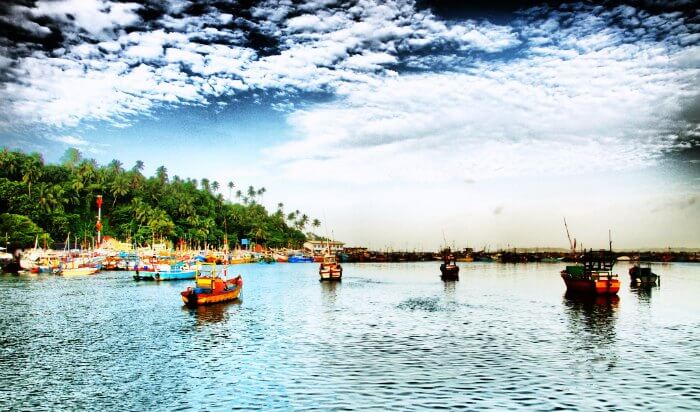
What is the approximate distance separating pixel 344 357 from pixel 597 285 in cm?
5016

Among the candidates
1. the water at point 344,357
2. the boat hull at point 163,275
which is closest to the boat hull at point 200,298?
the water at point 344,357

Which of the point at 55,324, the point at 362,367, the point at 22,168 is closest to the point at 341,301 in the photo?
the point at 55,324

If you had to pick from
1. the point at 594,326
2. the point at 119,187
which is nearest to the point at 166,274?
the point at 594,326

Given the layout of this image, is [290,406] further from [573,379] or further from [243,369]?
[573,379]

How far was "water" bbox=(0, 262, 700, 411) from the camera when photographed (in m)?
24.3

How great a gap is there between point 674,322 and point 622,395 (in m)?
31.9

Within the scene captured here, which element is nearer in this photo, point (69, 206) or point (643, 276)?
point (643, 276)

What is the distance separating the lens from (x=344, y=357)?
32875 mm

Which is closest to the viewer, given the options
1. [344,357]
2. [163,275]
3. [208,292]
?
[344,357]

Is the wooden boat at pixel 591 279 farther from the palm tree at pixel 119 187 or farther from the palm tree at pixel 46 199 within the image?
the palm tree at pixel 119 187

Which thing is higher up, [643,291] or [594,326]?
[594,326]

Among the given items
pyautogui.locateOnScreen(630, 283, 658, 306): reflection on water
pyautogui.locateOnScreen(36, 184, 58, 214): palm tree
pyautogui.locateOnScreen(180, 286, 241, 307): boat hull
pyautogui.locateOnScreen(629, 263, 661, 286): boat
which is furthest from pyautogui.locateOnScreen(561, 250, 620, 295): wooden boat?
pyautogui.locateOnScreen(36, 184, 58, 214): palm tree

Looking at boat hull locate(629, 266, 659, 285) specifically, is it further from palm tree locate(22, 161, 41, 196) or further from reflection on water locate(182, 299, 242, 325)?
palm tree locate(22, 161, 41, 196)

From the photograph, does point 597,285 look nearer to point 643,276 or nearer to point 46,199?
point 643,276
